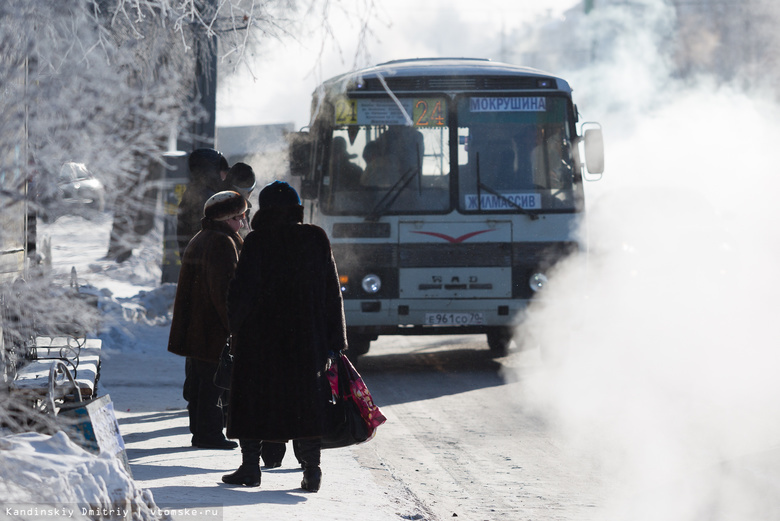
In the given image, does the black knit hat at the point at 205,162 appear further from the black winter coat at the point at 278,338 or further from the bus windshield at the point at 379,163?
the bus windshield at the point at 379,163

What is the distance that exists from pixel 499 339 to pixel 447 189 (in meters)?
2.08

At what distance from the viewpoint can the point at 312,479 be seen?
17.9ft

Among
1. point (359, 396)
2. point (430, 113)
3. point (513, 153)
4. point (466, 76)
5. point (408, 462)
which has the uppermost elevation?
point (466, 76)

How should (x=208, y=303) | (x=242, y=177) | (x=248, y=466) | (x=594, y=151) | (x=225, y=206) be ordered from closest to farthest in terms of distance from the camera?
(x=248, y=466) → (x=225, y=206) → (x=208, y=303) → (x=242, y=177) → (x=594, y=151)

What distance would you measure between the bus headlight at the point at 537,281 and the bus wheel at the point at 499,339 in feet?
2.39

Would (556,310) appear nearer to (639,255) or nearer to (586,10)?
(639,255)

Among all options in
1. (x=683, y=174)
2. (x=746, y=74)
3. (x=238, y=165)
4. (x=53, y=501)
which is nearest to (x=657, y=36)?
(x=746, y=74)

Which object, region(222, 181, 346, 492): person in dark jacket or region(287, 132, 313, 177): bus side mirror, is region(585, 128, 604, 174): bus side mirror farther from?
region(222, 181, 346, 492): person in dark jacket

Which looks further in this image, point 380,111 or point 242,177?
point 380,111

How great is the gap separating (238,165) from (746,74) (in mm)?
34981

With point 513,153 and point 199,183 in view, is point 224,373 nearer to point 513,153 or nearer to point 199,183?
point 199,183

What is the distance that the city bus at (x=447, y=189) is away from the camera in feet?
34.4

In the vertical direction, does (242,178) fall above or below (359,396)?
above

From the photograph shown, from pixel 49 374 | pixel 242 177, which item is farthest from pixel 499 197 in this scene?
pixel 49 374
